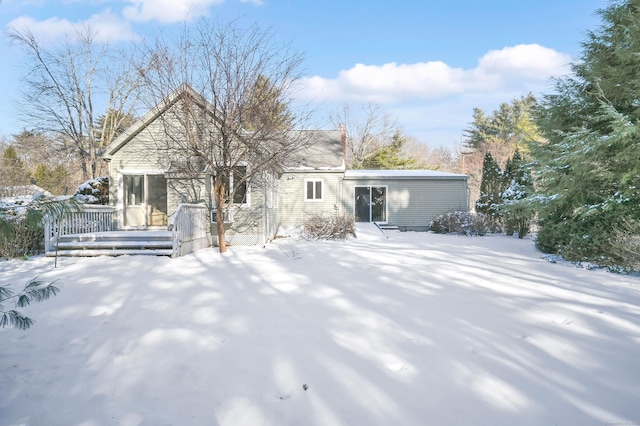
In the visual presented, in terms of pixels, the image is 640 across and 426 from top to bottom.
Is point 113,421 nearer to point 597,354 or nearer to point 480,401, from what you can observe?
point 480,401

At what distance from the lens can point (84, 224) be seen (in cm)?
987

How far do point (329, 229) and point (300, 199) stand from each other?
4787mm

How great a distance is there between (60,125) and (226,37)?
A: 1501 cm

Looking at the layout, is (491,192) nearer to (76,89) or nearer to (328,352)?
(328,352)

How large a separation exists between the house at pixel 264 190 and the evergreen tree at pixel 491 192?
96 centimetres

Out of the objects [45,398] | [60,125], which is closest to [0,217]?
[45,398]

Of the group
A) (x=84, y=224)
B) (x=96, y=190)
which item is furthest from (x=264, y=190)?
(x=96, y=190)

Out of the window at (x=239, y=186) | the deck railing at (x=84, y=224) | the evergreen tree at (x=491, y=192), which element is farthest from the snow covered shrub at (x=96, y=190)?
the evergreen tree at (x=491, y=192)

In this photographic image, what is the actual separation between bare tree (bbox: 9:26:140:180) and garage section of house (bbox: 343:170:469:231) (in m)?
12.8

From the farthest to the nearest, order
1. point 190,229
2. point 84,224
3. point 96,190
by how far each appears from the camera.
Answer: point 96,190
point 84,224
point 190,229

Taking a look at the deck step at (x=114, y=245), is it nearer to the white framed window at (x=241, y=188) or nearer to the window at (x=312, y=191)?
the white framed window at (x=241, y=188)

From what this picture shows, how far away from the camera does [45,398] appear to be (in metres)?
2.50

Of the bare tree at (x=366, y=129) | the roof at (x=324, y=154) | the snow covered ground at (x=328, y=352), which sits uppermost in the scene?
the bare tree at (x=366, y=129)

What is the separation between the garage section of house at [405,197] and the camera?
17.1 meters
